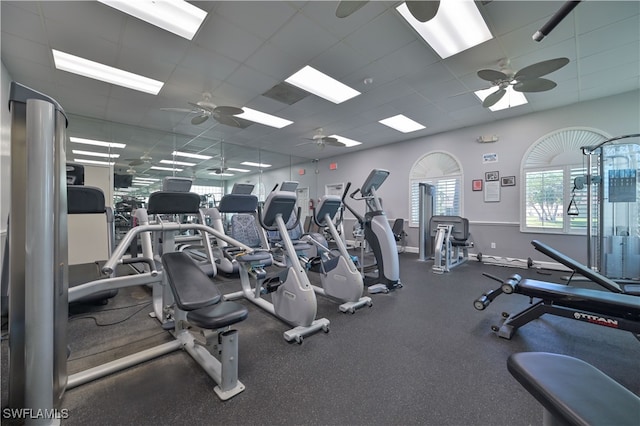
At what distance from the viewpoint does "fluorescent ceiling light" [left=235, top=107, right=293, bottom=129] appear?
17.0 ft

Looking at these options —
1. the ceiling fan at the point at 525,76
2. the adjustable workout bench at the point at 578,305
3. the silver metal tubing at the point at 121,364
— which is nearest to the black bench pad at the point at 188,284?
the silver metal tubing at the point at 121,364

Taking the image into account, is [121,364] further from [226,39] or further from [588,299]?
[588,299]

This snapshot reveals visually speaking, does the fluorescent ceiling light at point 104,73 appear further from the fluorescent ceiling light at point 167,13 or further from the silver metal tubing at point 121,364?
the silver metal tubing at point 121,364

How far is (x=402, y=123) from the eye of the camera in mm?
5770

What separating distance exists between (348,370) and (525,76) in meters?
3.72

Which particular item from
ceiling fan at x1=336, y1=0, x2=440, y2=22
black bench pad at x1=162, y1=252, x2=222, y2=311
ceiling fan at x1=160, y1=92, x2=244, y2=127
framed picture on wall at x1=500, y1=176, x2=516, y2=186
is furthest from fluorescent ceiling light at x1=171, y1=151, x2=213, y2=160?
framed picture on wall at x1=500, y1=176, x2=516, y2=186

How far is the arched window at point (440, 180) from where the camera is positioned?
242 inches

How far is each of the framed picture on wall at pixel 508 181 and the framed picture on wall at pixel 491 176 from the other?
0.12 meters

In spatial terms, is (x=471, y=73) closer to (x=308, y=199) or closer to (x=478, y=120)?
(x=478, y=120)

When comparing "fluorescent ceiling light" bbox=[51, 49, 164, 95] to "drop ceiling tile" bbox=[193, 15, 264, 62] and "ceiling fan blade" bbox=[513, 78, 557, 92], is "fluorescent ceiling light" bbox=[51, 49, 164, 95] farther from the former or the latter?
"ceiling fan blade" bbox=[513, 78, 557, 92]

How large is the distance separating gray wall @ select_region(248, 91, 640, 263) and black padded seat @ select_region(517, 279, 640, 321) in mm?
3655

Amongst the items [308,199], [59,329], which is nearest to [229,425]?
[59,329]

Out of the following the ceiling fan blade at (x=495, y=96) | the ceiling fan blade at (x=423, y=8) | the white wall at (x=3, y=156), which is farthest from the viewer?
the ceiling fan blade at (x=495, y=96)

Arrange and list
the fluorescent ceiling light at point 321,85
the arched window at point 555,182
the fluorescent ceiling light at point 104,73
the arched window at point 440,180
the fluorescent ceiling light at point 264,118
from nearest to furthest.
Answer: the fluorescent ceiling light at point 104,73 → the fluorescent ceiling light at point 321,85 → the arched window at point 555,182 → the fluorescent ceiling light at point 264,118 → the arched window at point 440,180
